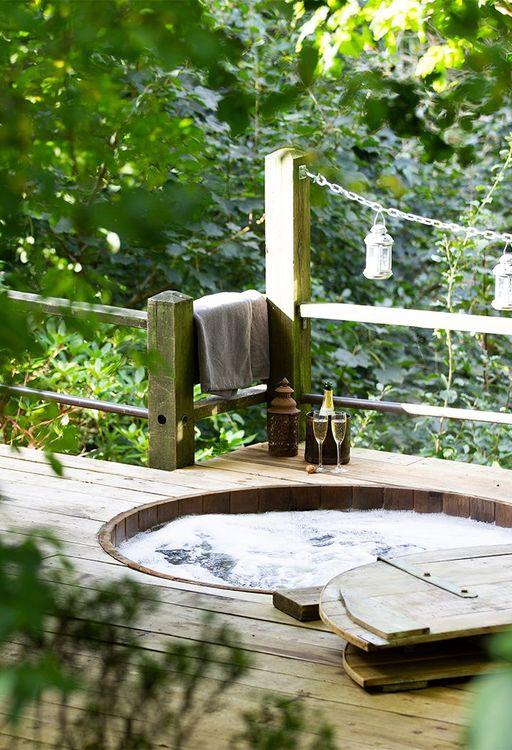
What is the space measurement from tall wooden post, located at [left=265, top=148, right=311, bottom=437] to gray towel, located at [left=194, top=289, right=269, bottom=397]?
6 centimetres

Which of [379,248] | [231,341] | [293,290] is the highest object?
[379,248]

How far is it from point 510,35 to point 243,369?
10.7ft

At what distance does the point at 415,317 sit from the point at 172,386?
926 millimetres

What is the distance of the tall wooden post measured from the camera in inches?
181

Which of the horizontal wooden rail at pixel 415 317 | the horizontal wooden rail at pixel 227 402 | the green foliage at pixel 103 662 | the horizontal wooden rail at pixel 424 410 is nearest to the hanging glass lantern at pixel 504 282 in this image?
the horizontal wooden rail at pixel 415 317

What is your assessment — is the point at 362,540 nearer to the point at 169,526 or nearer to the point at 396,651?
the point at 169,526

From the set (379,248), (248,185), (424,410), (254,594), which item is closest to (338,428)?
(424,410)

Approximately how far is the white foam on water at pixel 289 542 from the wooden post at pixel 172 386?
452 mm

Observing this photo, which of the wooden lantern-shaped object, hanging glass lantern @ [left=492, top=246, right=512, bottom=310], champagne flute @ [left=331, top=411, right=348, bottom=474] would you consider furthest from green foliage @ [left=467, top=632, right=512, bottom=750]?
the wooden lantern-shaped object

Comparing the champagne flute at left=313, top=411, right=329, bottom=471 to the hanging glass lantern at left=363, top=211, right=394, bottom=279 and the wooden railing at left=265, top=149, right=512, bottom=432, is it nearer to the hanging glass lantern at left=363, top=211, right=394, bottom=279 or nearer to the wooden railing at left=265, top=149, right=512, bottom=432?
the wooden railing at left=265, top=149, right=512, bottom=432

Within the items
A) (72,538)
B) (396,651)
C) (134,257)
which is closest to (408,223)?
(134,257)

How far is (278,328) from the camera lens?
471cm

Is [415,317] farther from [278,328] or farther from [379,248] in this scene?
[278,328]

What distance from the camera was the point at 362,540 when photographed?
3762 mm
